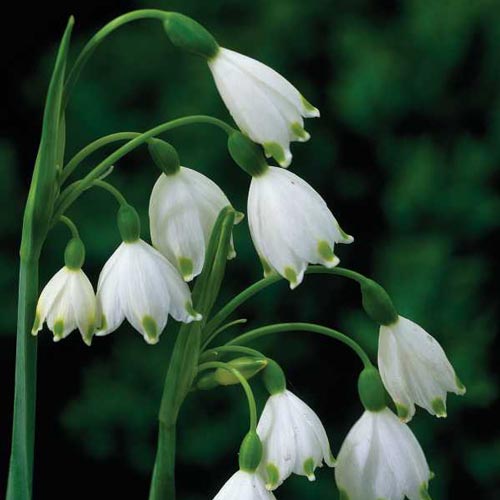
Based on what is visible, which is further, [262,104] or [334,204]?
[334,204]

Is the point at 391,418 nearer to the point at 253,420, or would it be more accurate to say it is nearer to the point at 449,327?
the point at 253,420

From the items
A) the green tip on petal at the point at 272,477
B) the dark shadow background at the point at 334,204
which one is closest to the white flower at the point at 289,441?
the green tip on petal at the point at 272,477

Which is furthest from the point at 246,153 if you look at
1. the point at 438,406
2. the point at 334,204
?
the point at 334,204

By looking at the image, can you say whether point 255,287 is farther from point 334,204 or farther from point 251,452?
point 334,204

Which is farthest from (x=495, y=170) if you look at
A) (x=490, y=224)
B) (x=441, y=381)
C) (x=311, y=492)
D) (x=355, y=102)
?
(x=441, y=381)

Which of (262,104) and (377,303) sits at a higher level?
(262,104)

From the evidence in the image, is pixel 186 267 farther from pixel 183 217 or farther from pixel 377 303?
pixel 377 303

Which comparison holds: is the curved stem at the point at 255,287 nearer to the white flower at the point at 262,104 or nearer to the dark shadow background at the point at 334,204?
the white flower at the point at 262,104
